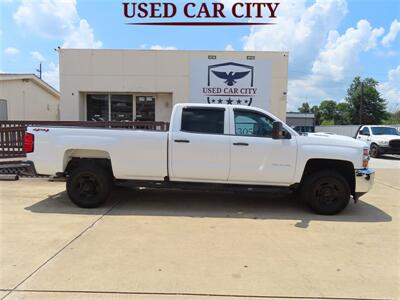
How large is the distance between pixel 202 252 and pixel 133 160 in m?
2.60

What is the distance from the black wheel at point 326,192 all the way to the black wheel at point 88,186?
3730 millimetres

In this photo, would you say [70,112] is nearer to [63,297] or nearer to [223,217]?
[223,217]

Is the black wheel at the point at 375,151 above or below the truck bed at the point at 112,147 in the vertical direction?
below

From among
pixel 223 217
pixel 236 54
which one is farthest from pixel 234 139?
pixel 236 54

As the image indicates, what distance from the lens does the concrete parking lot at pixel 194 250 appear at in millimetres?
3721

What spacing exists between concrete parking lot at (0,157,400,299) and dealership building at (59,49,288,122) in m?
8.96

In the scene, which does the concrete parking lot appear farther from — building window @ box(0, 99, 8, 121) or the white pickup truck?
building window @ box(0, 99, 8, 121)

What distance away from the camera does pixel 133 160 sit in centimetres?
664

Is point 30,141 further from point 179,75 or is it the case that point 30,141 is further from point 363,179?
point 179,75

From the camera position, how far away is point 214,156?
6559 mm

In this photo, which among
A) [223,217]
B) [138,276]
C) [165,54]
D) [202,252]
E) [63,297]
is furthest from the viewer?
[165,54]

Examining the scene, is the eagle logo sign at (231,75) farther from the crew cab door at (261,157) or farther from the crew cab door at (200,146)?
the crew cab door at (261,157)

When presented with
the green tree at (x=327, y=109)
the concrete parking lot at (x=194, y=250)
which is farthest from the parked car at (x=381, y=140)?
the green tree at (x=327, y=109)

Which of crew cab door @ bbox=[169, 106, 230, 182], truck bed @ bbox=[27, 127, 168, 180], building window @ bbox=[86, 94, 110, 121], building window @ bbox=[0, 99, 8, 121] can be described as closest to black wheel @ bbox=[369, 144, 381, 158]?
building window @ bbox=[86, 94, 110, 121]
